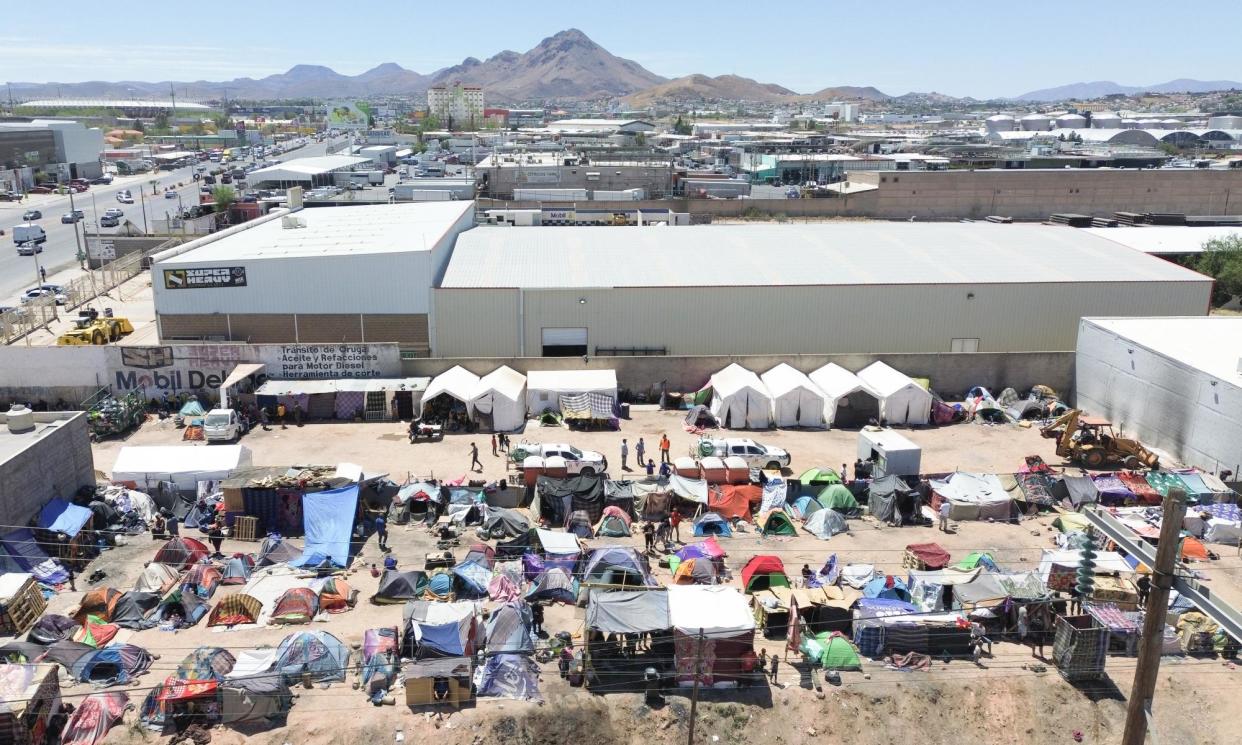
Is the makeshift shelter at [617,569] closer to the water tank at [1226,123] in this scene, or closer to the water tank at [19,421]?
the water tank at [19,421]

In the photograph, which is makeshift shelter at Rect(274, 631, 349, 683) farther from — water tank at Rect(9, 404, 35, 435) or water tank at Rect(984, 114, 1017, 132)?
water tank at Rect(984, 114, 1017, 132)

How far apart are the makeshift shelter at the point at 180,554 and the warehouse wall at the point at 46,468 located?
10.5 feet

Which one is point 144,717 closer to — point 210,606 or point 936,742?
point 210,606

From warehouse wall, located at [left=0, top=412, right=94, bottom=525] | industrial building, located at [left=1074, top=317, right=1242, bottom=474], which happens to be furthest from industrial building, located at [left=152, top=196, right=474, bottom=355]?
industrial building, located at [left=1074, top=317, right=1242, bottom=474]

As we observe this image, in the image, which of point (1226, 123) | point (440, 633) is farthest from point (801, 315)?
point (1226, 123)

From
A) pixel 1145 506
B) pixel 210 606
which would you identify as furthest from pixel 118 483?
pixel 1145 506

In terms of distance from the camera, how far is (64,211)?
76.9 m

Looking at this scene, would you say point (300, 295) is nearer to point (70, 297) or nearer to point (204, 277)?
point (204, 277)

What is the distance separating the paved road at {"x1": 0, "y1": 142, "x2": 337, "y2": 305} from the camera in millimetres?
51000

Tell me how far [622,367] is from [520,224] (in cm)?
2227

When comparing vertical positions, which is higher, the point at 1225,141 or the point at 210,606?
the point at 1225,141

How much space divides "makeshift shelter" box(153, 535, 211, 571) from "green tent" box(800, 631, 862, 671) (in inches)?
513

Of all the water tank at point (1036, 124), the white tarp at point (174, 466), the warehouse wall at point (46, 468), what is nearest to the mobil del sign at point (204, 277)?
the white tarp at point (174, 466)

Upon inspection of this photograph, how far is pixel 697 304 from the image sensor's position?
33.3 metres
